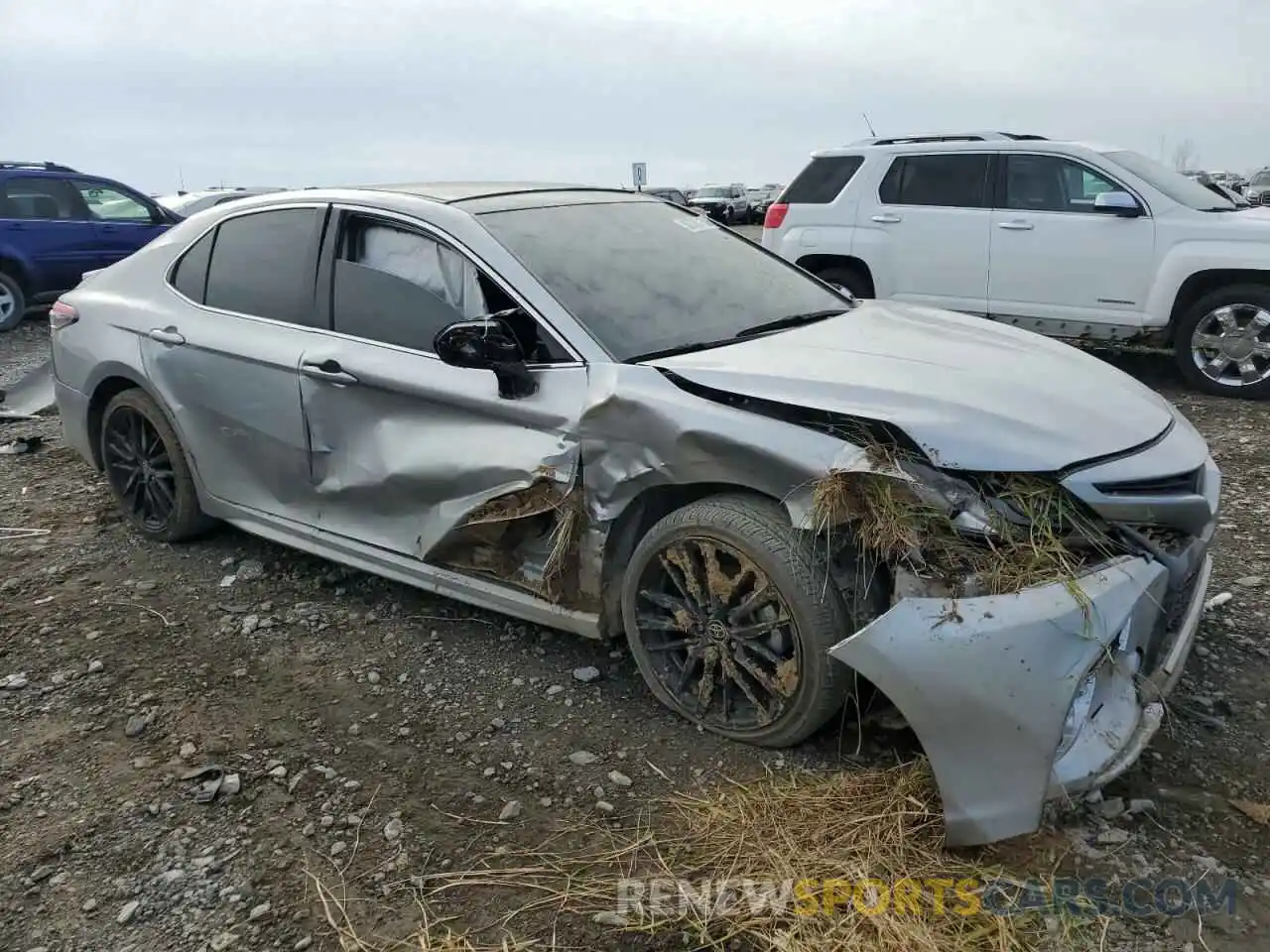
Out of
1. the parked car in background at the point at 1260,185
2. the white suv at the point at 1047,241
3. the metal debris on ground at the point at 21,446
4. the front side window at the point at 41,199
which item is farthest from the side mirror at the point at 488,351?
the parked car in background at the point at 1260,185

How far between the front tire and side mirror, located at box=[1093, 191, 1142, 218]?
6.34 m

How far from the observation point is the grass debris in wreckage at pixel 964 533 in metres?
2.53

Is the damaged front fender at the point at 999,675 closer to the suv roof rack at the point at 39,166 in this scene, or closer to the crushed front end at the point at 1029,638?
the crushed front end at the point at 1029,638

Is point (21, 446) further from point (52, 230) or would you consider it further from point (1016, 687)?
point (1016, 687)

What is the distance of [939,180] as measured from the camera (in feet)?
26.9

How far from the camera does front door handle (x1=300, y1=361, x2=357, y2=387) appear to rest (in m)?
3.68

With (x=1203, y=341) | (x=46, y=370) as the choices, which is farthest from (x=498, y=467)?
(x=46, y=370)

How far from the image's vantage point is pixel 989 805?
2.45 m

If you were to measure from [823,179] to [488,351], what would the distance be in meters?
6.39

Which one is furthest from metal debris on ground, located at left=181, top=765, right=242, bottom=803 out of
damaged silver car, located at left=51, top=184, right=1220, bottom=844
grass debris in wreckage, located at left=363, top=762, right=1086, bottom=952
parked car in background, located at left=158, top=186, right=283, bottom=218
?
parked car in background, located at left=158, top=186, right=283, bottom=218

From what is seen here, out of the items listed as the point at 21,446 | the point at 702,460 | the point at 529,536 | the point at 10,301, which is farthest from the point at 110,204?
the point at 702,460

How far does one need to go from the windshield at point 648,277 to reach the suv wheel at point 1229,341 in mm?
4379

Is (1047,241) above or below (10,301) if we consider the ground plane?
above

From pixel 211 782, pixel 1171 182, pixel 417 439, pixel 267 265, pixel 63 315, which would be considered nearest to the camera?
pixel 211 782
